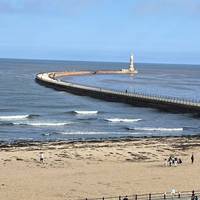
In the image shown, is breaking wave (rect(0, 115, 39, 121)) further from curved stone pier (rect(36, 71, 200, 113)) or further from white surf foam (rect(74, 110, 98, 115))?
curved stone pier (rect(36, 71, 200, 113))

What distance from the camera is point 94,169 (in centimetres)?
2958

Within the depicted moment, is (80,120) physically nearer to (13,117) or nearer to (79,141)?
(13,117)

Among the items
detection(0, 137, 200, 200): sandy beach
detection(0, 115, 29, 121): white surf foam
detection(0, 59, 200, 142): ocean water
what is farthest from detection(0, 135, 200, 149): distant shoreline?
detection(0, 115, 29, 121): white surf foam

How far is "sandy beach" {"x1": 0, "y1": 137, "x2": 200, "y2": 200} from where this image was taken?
80.7 ft

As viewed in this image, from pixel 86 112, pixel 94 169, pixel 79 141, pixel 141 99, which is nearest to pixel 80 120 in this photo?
pixel 86 112

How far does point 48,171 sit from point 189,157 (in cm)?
973

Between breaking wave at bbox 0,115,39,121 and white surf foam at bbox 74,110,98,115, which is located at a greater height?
breaking wave at bbox 0,115,39,121

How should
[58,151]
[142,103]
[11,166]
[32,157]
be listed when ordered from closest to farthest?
[11,166]
[32,157]
[58,151]
[142,103]

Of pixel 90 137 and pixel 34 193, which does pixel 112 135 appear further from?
pixel 34 193

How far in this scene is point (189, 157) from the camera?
33656 millimetres

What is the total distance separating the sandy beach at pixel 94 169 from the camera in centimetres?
2461

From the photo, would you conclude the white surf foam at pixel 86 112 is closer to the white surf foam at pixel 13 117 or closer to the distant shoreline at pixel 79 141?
Result: the white surf foam at pixel 13 117

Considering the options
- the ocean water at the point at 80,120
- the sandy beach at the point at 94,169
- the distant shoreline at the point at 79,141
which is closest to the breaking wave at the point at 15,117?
the ocean water at the point at 80,120

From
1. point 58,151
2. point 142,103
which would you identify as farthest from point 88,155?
point 142,103
